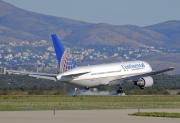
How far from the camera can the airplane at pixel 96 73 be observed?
322ft

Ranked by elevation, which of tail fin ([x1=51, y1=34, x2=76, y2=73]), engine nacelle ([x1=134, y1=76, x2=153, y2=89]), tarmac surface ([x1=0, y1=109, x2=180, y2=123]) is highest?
tail fin ([x1=51, y1=34, x2=76, y2=73])

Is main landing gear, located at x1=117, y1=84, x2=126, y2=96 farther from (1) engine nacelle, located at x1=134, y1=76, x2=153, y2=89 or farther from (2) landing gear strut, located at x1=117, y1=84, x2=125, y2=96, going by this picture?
(1) engine nacelle, located at x1=134, y1=76, x2=153, y2=89

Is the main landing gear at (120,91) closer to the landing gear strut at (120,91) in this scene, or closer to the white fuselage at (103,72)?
the landing gear strut at (120,91)

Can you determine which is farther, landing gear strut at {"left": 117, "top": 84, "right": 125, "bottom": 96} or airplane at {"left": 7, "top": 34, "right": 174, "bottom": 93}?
landing gear strut at {"left": 117, "top": 84, "right": 125, "bottom": 96}

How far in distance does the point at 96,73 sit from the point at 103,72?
1416 millimetres

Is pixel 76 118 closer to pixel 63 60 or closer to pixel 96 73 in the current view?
pixel 63 60

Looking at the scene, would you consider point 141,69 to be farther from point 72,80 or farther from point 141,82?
point 72,80

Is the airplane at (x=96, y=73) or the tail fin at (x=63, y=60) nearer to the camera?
the airplane at (x=96, y=73)

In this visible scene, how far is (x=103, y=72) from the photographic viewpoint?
334 feet

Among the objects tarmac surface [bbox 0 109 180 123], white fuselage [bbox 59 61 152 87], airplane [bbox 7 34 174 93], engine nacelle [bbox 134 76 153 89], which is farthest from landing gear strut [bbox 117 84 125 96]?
tarmac surface [bbox 0 109 180 123]

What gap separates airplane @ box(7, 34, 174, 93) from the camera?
98.1 meters

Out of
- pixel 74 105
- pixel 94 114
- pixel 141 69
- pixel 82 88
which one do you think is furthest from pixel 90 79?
pixel 94 114

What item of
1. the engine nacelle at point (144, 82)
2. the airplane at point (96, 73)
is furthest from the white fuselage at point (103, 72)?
the engine nacelle at point (144, 82)

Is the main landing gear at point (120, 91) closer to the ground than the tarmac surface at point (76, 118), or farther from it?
farther from it
